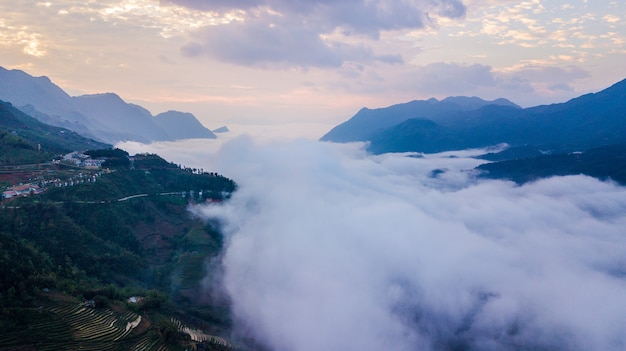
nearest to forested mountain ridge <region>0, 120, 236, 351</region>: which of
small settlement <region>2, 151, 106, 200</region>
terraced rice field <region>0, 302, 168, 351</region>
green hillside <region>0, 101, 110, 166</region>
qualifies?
terraced rice field <region>0, 302, 168, 351</region>

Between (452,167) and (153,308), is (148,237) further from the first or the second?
(452,167)

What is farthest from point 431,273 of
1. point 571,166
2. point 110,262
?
point 571,166

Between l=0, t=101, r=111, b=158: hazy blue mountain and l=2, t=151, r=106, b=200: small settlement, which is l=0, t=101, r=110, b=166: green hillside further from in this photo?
l=2, t=151, r=106, b=200: small settlement

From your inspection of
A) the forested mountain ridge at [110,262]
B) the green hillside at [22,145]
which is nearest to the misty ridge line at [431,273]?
the forested mountain ridge at [110,262]

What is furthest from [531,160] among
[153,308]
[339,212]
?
[153,308]

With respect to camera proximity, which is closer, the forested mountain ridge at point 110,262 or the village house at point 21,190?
the forested mountain ridge at point 110,262

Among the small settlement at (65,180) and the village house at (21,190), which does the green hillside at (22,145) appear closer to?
the small settlement at (65,180)

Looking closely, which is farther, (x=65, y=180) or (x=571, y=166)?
(x=571, y=166)

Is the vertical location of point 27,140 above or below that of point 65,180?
above

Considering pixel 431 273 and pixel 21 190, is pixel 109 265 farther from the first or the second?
pixel 431 273
